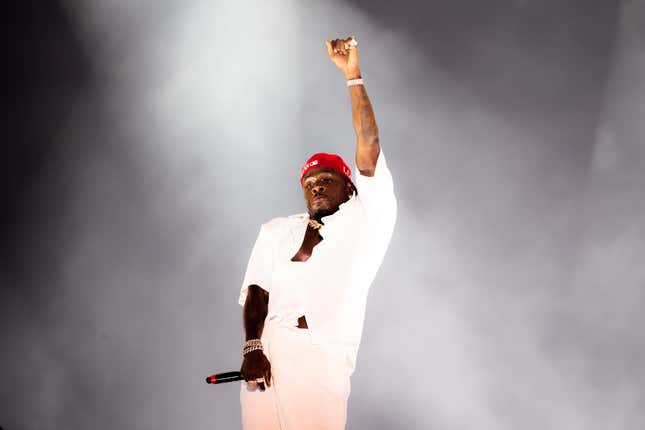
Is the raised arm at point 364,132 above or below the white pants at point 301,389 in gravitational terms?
above

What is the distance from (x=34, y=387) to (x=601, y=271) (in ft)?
10.4

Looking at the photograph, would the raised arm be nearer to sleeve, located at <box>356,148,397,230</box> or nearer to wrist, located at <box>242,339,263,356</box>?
sleeve, located at <box>356,148,397,230</box>

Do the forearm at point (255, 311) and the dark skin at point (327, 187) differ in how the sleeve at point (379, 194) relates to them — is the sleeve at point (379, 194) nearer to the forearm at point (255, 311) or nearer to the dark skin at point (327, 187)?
the dark skin at point (327, 187)

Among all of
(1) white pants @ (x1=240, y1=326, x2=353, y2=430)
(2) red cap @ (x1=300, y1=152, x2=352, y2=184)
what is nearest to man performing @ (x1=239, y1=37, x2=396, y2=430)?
(1) white pants @ (x1=240, y1=326, x2=353, y2=430)

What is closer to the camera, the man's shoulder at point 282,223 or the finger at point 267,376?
the finger at point 267,376

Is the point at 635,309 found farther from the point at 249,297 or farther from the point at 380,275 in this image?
the point at 249,297

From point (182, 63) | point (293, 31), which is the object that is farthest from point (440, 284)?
point (182, 63)

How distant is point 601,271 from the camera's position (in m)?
2.90

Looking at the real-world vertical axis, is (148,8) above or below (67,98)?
above

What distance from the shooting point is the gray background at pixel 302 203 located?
2.94m

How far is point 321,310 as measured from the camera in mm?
1765

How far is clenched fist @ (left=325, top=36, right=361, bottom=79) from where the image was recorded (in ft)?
6.17

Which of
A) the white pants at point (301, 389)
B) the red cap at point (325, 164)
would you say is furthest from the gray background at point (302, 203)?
the white pants at point (301, 389)

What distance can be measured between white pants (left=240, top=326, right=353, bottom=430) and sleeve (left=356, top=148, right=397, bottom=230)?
43cm
